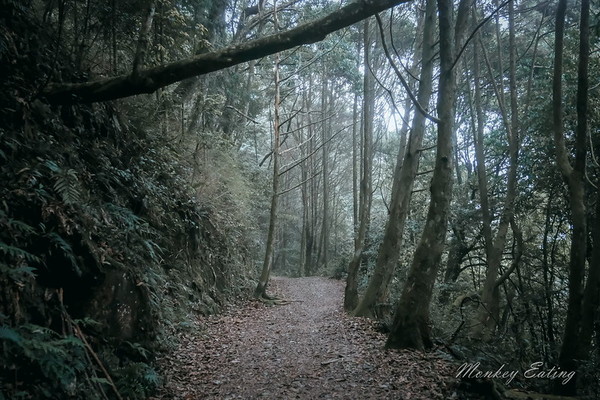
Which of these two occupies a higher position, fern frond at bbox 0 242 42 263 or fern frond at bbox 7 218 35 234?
fern frond at bbox 7 218 35 234

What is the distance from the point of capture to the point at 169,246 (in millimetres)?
8266

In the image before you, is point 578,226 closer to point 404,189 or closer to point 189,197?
point 404,189

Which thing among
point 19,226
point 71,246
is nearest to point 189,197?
point 71,246

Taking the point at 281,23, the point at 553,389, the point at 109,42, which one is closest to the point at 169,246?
the point at 109,42

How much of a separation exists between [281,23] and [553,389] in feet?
53.3

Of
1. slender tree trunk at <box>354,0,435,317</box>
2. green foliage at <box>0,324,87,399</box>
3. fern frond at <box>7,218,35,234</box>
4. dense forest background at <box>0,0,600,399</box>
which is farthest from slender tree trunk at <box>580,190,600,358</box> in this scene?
fern frond at <box>7,218,35,234</box>

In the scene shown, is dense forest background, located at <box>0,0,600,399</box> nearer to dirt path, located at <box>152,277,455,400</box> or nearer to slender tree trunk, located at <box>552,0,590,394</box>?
slender tree trunk, located at <box>552,0,590,394</box>

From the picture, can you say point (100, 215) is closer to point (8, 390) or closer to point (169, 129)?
point (8, 390)

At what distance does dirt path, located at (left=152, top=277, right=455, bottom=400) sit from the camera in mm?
4848

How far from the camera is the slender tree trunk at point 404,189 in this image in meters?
8.20

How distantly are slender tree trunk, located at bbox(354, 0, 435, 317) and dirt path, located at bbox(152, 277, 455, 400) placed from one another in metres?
1.21

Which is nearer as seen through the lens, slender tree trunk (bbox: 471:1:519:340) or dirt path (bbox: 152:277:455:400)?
dirt path (bbox: 152:277:455:400)

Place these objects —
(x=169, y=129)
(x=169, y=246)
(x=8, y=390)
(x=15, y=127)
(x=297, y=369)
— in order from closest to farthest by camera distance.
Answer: (x=8, y=390)
(x=15, y=127)
(x=297, y=369)
(x=169, y=246)
(x=169, y=129)

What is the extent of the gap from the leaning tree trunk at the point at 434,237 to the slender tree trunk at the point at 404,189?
1907 mm
